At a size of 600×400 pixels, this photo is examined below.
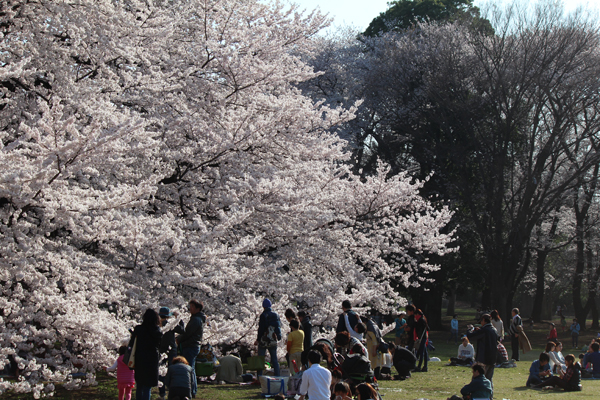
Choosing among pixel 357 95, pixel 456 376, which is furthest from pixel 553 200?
pixel 456 376

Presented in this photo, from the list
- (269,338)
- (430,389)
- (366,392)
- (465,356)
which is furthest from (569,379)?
(366,392)

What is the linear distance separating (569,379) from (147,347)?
→ 8801 mm

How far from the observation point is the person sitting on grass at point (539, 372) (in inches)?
486

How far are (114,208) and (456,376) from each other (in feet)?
30.7

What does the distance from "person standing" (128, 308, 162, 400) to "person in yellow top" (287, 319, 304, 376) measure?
10.1 feet

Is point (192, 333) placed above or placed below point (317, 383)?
above

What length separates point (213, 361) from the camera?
10.7m

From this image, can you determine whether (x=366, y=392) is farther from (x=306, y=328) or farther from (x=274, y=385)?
(x=306, y=328)

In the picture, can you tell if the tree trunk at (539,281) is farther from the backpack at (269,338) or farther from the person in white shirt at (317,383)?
the person in white shirt at (317,383)

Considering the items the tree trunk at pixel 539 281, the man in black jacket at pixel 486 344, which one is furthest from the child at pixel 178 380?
the tree trunk at pixel 539 281

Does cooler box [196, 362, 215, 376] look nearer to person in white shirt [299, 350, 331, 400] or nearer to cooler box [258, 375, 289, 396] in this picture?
cooler box [258, 375, 289, 396]

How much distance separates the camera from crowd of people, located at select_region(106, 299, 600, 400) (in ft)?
23.0

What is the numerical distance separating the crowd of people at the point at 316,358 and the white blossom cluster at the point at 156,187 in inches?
19.5

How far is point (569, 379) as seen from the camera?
471 inches
